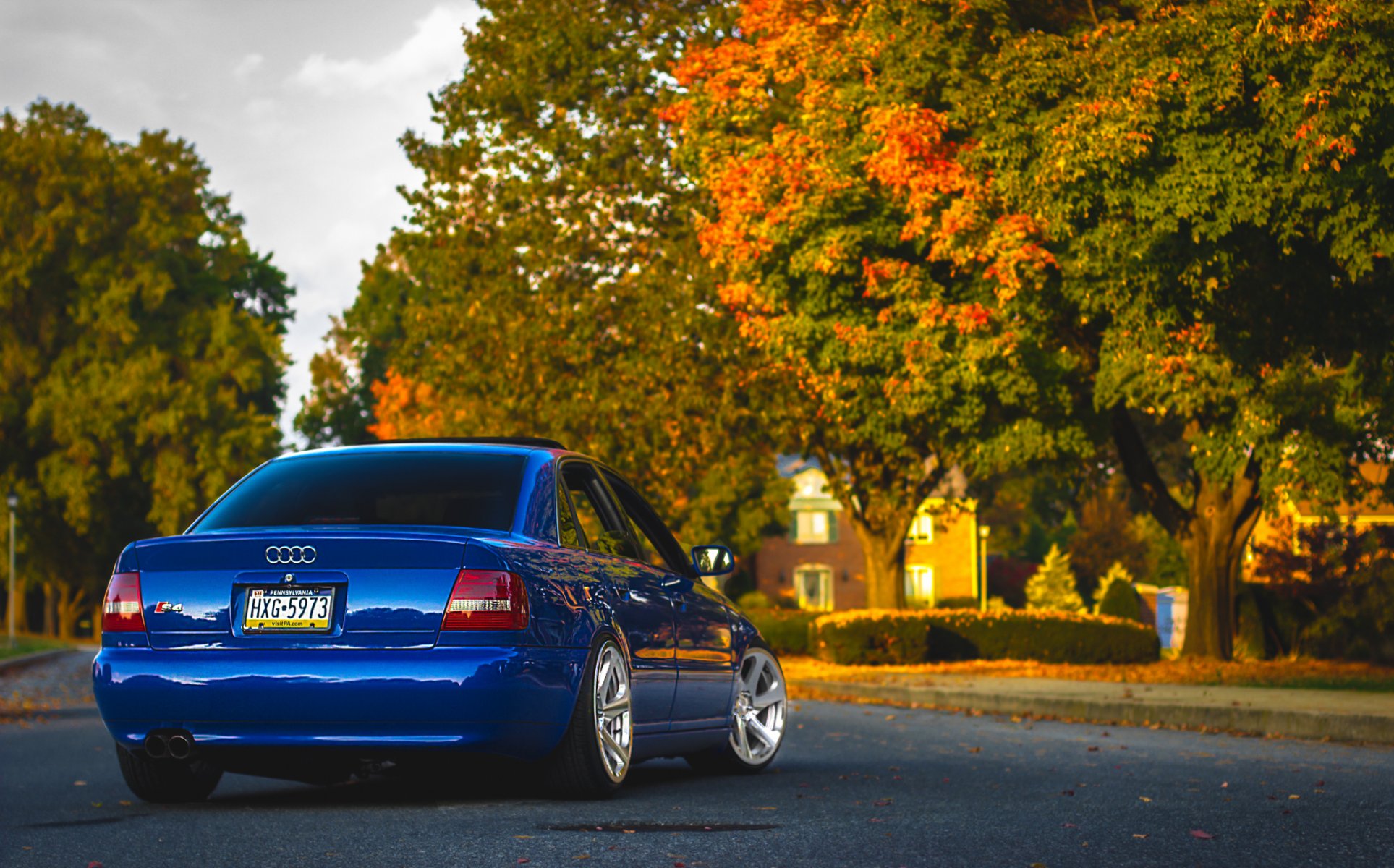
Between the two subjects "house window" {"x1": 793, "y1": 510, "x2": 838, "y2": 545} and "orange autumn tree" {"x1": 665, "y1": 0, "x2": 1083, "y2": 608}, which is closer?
"orange autumn tree" {"x1": 665, "y1": 0, "x2": 1083, "y2": 608}

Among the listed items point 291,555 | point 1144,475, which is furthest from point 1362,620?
point 291,555

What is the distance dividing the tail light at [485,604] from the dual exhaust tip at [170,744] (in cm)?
117

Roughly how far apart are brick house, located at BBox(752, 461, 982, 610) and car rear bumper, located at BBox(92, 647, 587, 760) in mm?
66304

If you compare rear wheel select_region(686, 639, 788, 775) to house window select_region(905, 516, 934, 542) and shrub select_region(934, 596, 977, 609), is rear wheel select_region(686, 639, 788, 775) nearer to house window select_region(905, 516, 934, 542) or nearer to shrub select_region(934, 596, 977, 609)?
shrub select_region(934, 596, 977, 609)

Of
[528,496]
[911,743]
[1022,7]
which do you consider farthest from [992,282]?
[528,496]

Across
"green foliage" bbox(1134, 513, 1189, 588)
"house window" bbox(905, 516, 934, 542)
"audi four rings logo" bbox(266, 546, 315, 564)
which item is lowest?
"audi four rings logo" bbox(266, 546, 315, 564)

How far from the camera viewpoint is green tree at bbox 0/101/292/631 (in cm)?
5175

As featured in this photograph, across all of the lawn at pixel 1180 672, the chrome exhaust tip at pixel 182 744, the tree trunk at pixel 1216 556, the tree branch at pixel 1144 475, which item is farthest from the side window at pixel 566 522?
the tree trunk at pixel 1216 556

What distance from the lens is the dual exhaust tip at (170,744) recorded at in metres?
7.24

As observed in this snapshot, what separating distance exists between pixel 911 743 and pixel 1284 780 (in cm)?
390

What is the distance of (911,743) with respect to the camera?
13.2 metres

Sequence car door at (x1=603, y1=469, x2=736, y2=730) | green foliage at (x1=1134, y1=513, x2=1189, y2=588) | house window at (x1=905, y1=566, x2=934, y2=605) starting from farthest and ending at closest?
1. house window at (x1=905, y1=566, x2=934, y2=605)
2. green foliage at (x1=1134, y1=513, x2=1189, y2=588)
3. car door at (x1=603, y1=469, x2=736, y2=730)

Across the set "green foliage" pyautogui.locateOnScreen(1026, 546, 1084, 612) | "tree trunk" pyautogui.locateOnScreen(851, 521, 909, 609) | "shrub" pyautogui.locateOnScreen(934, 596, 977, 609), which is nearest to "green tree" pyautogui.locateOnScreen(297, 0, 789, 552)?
"tree trunk" pyautogui.locateOnScreen(851, 521, 909, 609)

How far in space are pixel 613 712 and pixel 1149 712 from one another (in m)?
10.3
